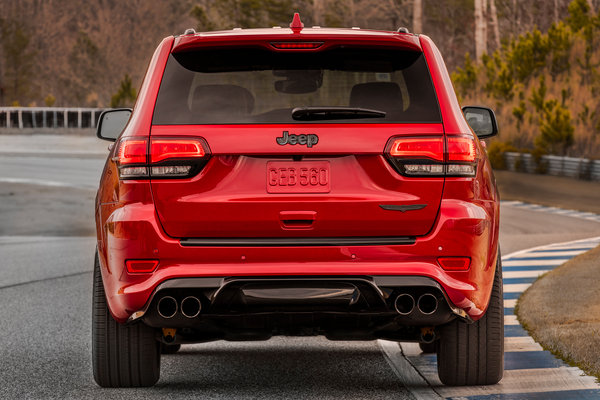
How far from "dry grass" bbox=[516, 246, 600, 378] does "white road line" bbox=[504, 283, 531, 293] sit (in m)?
0.12

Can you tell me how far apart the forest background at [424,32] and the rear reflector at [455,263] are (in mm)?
26762

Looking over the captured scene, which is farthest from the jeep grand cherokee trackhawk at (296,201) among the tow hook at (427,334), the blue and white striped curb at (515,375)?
the blue and white striped curb at (515,375)

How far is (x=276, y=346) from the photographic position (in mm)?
7996

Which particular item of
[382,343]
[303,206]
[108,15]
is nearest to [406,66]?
[303,206]

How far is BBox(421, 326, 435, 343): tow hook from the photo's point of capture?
6031mm

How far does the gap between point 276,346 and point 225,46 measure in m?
2.85

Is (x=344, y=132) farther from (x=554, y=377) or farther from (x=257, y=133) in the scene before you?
(x=554, y=377)

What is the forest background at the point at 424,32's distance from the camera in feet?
116

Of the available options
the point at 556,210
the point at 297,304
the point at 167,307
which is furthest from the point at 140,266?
the point at 556,210

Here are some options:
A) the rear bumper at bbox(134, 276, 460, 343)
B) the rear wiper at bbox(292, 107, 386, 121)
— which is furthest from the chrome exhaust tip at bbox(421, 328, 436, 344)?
the rear wiper at bbox(292, 107, 386, 121)

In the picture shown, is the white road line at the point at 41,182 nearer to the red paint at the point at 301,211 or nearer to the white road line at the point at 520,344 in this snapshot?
the white road line at the point at 520,344

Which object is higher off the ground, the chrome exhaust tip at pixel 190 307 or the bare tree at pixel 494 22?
the bare tree at pixel 494 22

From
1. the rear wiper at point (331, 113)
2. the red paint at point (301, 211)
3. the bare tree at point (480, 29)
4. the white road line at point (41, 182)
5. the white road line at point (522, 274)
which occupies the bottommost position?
the white road line at point (41, 182)

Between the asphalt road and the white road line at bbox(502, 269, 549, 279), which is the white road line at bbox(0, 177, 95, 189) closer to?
the asphalt road
